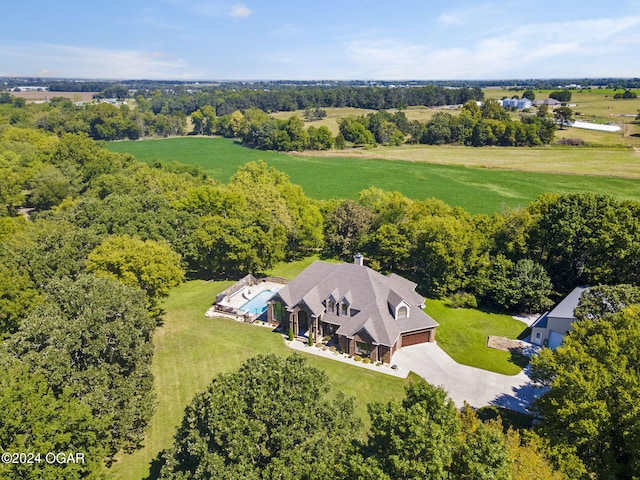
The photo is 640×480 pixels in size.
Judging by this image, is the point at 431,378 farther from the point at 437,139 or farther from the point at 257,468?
the point at 437,139

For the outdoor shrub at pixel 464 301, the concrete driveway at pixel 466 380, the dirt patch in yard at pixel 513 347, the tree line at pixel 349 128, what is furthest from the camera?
the tree line at pixel 349 128

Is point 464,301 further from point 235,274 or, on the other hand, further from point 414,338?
point 235,274

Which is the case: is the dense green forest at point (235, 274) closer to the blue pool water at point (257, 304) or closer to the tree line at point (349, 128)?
the blue pool water at point (257, 304)

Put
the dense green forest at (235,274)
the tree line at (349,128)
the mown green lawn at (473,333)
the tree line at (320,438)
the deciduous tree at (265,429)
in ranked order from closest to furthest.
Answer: the tree line at (320,438), the deciduous tree at (265,429), the dense green forest at (235,274), the mown green lawn at (473,333), the tree line at (349,128)

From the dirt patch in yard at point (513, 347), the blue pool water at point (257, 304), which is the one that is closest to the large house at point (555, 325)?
the dirt patch in yard at point (513, 347)

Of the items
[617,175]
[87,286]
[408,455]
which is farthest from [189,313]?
[617,175]

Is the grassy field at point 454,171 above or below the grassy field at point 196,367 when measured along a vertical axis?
above
